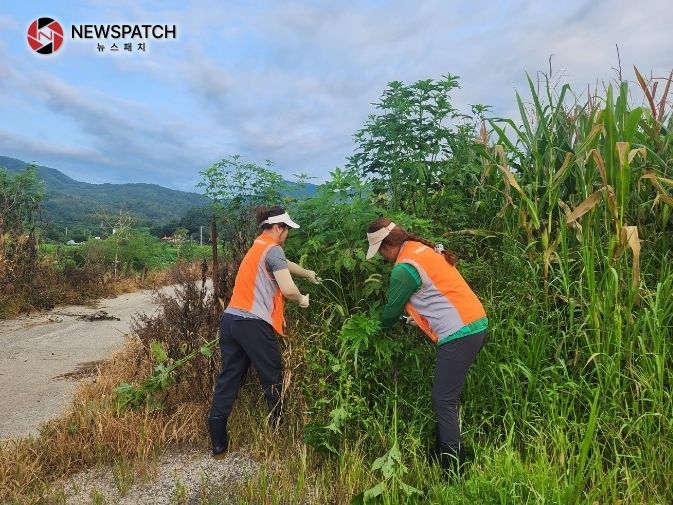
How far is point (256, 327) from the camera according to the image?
11.4ft

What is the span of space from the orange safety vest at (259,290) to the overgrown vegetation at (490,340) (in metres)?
0.38

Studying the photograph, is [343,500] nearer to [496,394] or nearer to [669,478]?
[496,394]

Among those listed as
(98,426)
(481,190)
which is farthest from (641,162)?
(98,426)

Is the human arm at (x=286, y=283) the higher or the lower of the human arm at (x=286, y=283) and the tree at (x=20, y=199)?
the lower

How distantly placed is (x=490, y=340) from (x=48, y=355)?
6.15 metres

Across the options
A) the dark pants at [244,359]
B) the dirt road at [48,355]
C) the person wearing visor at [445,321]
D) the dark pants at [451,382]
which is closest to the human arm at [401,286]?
the person wearing visor at [445,321]

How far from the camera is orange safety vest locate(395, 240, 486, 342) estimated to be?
2973 millimetres

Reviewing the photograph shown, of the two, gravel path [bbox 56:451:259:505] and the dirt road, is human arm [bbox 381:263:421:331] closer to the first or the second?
gravel path [bbox 56:451:259:505]

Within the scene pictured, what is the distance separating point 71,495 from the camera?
3.11 meters

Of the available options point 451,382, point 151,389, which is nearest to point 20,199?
point 151,389

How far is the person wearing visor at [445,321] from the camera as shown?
9.71 ft

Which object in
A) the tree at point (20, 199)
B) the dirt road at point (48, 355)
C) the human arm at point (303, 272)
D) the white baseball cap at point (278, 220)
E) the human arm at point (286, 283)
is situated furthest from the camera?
the tree at point (20, 199)

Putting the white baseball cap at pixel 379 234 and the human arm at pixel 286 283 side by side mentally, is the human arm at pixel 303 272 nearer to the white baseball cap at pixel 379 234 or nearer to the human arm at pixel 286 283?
the human arm at pixel 286 283

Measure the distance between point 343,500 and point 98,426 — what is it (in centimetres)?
194
